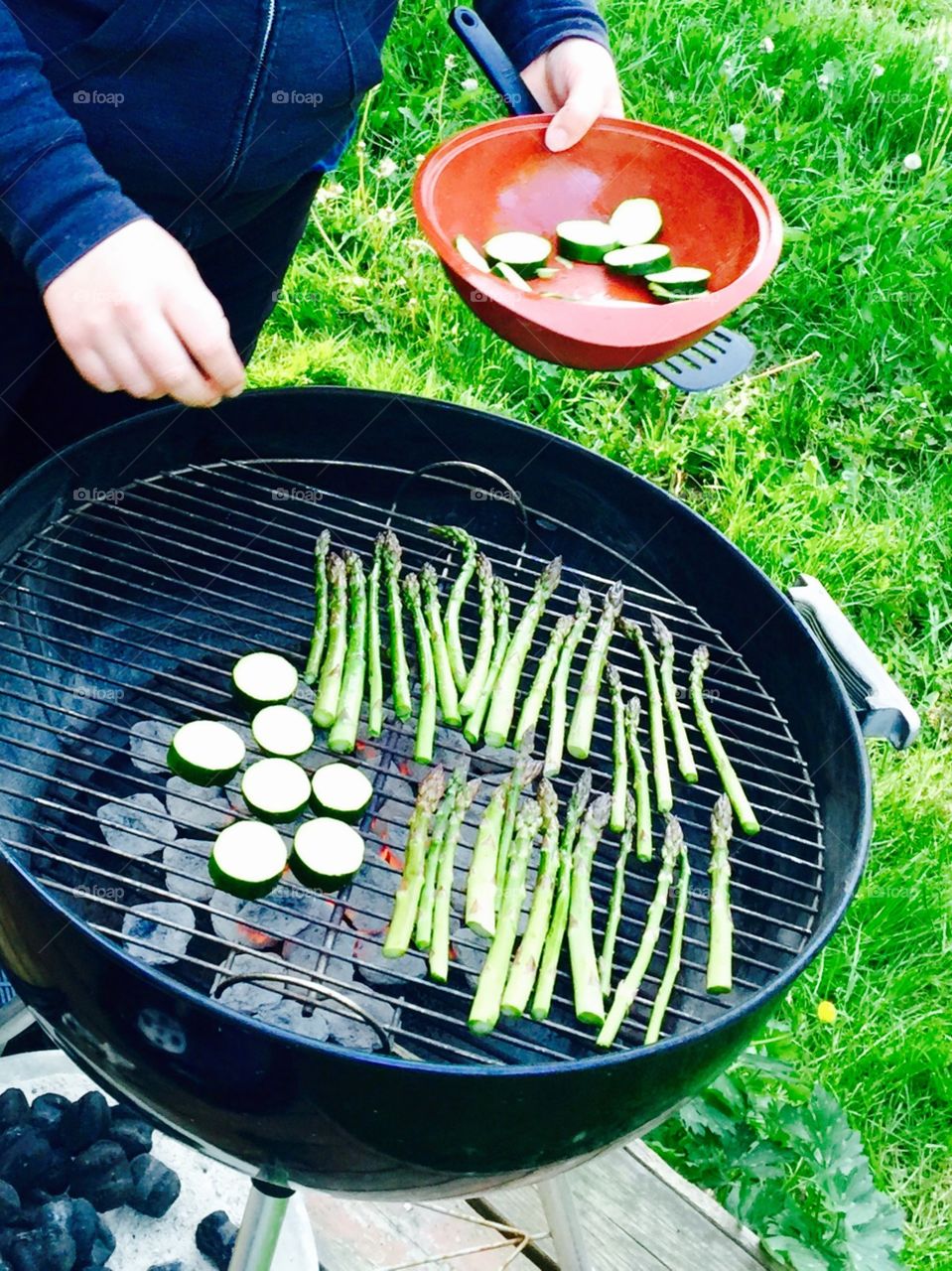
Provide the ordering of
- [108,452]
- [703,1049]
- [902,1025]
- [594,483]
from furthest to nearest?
[902,1025], [594,483], [108,452], [703,1049]

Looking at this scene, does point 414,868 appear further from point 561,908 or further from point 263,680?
point 263,680

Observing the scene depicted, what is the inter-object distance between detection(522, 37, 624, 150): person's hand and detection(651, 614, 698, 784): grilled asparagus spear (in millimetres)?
1061

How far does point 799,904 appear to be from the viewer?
2475 millimetres

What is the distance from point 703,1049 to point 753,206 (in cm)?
174

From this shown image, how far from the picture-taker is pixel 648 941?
2.36m

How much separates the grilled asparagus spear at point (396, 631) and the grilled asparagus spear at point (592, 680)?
35cm

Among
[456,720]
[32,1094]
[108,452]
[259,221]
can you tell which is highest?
[259,221]

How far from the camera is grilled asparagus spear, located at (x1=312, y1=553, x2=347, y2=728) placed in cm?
263

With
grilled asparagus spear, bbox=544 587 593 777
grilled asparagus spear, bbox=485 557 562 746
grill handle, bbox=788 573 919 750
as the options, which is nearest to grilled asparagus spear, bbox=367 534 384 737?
grilled asparagus spear, bbox=485 557 562 746

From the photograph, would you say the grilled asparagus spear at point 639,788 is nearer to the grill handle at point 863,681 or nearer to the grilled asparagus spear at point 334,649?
the grill handle at point 863,681

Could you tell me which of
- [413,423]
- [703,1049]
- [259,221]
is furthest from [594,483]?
[703,1049]

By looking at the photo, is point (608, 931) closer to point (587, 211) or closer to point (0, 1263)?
point (0, 1263)
